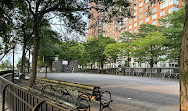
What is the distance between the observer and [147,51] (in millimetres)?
31219

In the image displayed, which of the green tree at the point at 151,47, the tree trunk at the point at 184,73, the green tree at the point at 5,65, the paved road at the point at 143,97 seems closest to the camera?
the tree trunk at the point at 184,73

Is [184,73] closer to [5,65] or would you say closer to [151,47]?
[151,47]

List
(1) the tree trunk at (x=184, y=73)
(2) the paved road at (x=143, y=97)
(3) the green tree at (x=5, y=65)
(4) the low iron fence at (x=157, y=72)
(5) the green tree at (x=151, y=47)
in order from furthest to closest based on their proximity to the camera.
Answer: (3) the green tree at (x=5, y=65), (5) the green tree at (x=151, y=47), (4) the low iron fence at (x=157, y=72), (2) the paved road at (x=143, y=97), (1) the tree trunk at (x=184, y=73)

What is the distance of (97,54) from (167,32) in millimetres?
22177

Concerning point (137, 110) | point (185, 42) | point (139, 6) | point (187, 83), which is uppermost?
point (139, 6)

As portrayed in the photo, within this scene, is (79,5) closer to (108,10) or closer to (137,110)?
(108,10)

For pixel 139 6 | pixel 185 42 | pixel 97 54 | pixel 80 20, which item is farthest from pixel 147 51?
pixel 139 6

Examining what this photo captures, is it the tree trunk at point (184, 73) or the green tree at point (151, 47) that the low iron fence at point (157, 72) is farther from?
the tree trunk at point (184, 73)

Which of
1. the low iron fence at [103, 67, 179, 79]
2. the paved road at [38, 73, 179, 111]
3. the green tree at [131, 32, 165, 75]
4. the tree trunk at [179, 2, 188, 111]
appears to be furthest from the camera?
the green tree at [131, 32, 165, 75]

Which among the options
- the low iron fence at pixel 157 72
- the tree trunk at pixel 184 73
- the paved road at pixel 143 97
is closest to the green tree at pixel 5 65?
the low iron fence at pixel 157 72

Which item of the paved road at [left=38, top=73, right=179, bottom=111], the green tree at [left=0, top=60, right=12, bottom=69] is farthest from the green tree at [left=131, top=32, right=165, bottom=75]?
the green tree at [left=0, top=60, right=12, bottom=69]

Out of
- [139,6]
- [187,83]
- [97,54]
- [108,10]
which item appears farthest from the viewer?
[139,6]

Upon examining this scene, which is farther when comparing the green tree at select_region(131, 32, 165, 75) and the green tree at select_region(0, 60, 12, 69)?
the green tree at select_region(0, 60, 12, 69)

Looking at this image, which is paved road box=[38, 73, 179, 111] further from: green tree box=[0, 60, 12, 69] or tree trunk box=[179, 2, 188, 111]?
green tree box=[0, 60, 12, 69]
